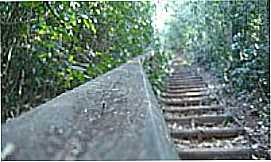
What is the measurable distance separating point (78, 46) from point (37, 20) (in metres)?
0.61

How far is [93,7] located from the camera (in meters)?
2.42

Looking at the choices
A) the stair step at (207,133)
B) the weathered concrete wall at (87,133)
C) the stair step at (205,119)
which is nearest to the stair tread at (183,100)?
the stair step at (205,119)

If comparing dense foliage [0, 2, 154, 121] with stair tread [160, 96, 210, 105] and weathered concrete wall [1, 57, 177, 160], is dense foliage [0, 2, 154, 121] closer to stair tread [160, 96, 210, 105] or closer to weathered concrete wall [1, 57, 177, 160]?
weathered concrete wall [1, 57, 177, 160]

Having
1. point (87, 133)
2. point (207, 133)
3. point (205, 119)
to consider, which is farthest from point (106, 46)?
point (87, 133)

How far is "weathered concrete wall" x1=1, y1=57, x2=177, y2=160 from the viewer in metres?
0.67

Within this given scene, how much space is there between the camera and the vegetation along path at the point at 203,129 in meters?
2.09

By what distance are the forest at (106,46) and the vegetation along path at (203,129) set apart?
100 millimetres

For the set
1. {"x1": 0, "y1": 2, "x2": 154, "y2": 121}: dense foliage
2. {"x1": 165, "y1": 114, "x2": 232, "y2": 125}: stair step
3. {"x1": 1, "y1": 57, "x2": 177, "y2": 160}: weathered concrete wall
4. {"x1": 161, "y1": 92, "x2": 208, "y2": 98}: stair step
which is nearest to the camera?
{"x1": 1, "y1": 57, "x2": 177, "y2": 160}: weathered concrete wall

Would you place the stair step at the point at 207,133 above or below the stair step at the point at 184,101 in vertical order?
above

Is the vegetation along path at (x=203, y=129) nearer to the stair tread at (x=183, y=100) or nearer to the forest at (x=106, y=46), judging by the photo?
the stair tread at (x=183, y=100)

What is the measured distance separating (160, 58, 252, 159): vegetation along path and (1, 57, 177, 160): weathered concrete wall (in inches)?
38.7

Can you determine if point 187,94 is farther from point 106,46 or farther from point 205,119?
point 106,46

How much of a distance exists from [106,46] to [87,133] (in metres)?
2.16

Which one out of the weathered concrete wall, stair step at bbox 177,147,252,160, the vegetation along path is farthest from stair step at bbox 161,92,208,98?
the weathered concrete wall
